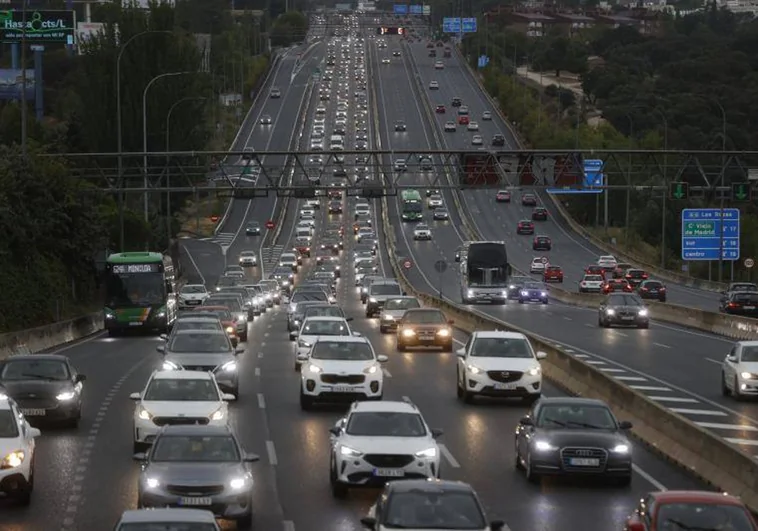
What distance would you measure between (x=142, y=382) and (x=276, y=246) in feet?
301

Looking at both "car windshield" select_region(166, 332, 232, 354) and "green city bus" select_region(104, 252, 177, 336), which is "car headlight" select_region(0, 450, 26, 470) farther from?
"green city bus" select_region(104, 252, 177, 336)

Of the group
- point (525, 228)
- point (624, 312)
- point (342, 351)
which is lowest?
point (525, 228)

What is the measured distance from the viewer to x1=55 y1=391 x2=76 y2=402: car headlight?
28297mm

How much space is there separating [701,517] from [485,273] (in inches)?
2490

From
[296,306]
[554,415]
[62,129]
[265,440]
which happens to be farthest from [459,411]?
[62,129]

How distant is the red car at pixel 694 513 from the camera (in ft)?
47.4

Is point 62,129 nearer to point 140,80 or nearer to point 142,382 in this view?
point 140,80

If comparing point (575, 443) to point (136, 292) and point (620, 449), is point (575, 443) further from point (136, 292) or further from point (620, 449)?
point (136, 292)

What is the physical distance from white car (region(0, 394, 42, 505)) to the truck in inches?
2251

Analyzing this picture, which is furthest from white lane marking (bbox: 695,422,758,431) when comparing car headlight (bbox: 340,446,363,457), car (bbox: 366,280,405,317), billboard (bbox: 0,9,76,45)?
billboard (bbox: 0,9,76,45)

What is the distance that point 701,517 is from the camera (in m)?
14.6

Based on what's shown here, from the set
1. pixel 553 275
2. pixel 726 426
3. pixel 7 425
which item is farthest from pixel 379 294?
pixel 7 425

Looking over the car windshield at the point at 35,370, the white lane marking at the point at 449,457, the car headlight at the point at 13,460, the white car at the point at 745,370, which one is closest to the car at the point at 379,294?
the white car at the point at 745,370

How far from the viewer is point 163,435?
64.1ft
